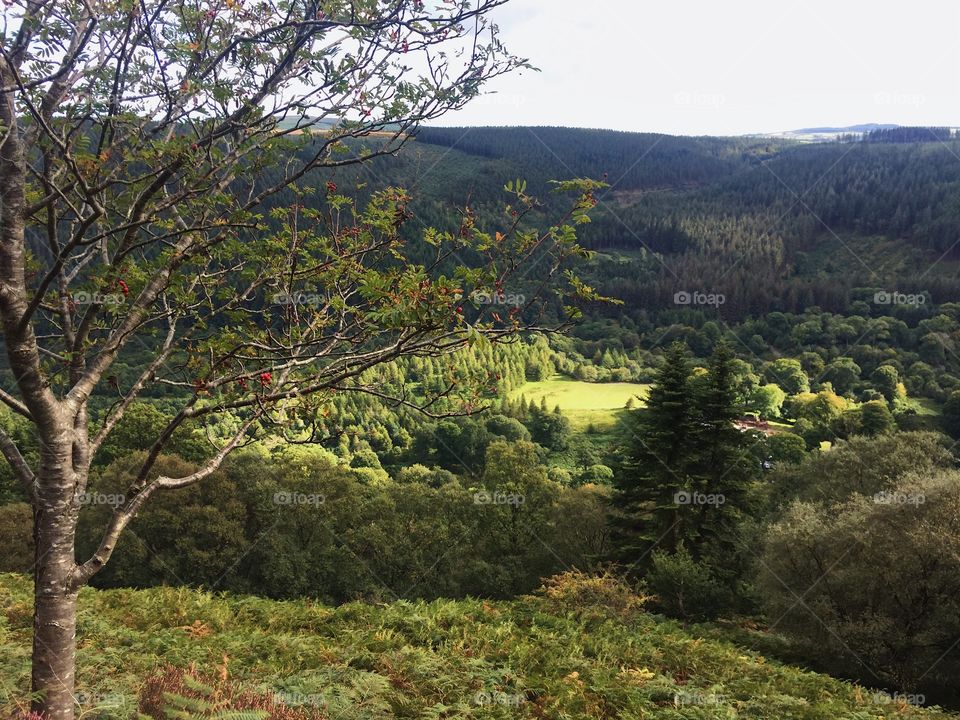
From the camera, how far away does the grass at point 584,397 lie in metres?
106

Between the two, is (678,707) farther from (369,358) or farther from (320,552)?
(320,552)

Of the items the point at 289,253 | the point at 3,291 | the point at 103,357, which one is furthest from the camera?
the point at 289,253

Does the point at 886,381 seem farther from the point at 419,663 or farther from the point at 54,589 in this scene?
the point at 54,589

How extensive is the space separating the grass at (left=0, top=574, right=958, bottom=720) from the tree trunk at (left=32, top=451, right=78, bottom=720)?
119cm

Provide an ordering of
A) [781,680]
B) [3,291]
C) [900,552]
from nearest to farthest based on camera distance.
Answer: [3,291], [781,680], [900,552]

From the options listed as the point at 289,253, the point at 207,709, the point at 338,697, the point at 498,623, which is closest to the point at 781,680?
the point at 498,623

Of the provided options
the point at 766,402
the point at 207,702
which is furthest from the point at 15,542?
the point at 766,402

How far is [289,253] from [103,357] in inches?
81.3

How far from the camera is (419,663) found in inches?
364

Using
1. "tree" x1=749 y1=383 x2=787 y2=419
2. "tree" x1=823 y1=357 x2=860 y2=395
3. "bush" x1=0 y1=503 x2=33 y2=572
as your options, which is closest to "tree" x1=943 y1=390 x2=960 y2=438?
"tree" x1=823 y1=357 x2=860 y2=395

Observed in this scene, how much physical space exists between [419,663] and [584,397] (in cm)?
11146

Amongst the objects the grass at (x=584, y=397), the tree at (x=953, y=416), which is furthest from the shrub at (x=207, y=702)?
the tree at (x=953, y=416)

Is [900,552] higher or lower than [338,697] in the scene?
lower

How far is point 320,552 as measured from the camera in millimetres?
35312
